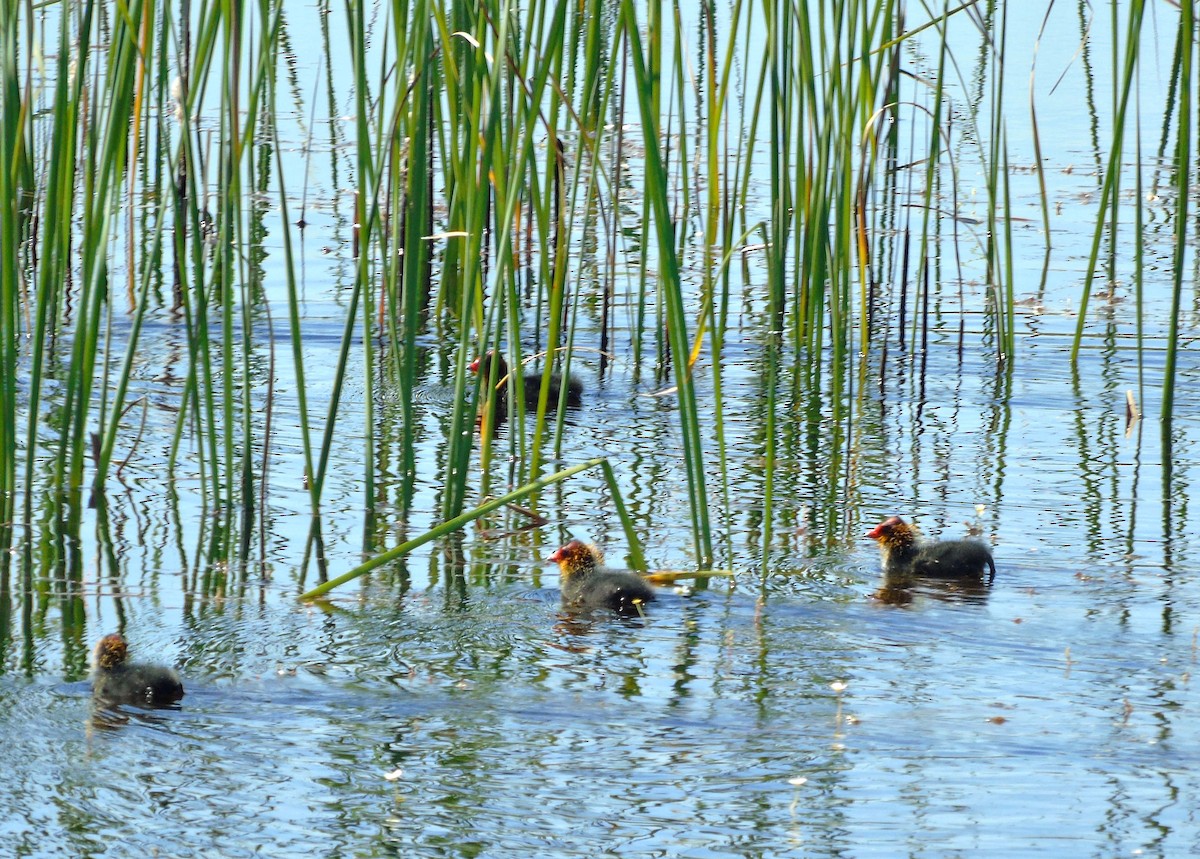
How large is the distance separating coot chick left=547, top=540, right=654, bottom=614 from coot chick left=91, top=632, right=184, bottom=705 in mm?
1244

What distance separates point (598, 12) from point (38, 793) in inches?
106

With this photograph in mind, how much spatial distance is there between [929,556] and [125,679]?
2.47m

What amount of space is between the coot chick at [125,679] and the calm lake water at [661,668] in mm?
54

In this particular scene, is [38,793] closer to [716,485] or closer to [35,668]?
[35,668]

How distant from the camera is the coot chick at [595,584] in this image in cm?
518

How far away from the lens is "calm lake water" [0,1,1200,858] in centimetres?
389

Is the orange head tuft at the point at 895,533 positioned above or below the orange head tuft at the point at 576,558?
above

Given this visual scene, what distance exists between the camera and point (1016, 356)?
852 cm

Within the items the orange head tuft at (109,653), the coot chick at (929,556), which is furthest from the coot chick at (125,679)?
the coot chick at (929,556)

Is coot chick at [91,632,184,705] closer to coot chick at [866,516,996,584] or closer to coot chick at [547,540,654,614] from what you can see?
coot chick at [547,540,654,614]

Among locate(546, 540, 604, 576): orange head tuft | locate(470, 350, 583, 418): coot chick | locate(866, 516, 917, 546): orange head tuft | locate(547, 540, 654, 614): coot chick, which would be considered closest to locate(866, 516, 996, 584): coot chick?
locate(866, 516, 917, 546): orange head tuft

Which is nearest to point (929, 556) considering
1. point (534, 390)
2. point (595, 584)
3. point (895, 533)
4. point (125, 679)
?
point (895, 533)

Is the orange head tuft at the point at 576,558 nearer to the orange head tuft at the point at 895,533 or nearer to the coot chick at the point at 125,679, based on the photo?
the orange head tuft at the point at 895,533

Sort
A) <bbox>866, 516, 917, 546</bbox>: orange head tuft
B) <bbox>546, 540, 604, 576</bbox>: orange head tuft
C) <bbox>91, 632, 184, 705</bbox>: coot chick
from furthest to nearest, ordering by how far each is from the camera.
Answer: <bbox>866, 516, 917, 546</bbox>: orange head tuft, <bbox>546, 540, 604, 576</bbox>: orange head tuft, <bbox>91, 632, 184, 705</bbox>: coot chick
